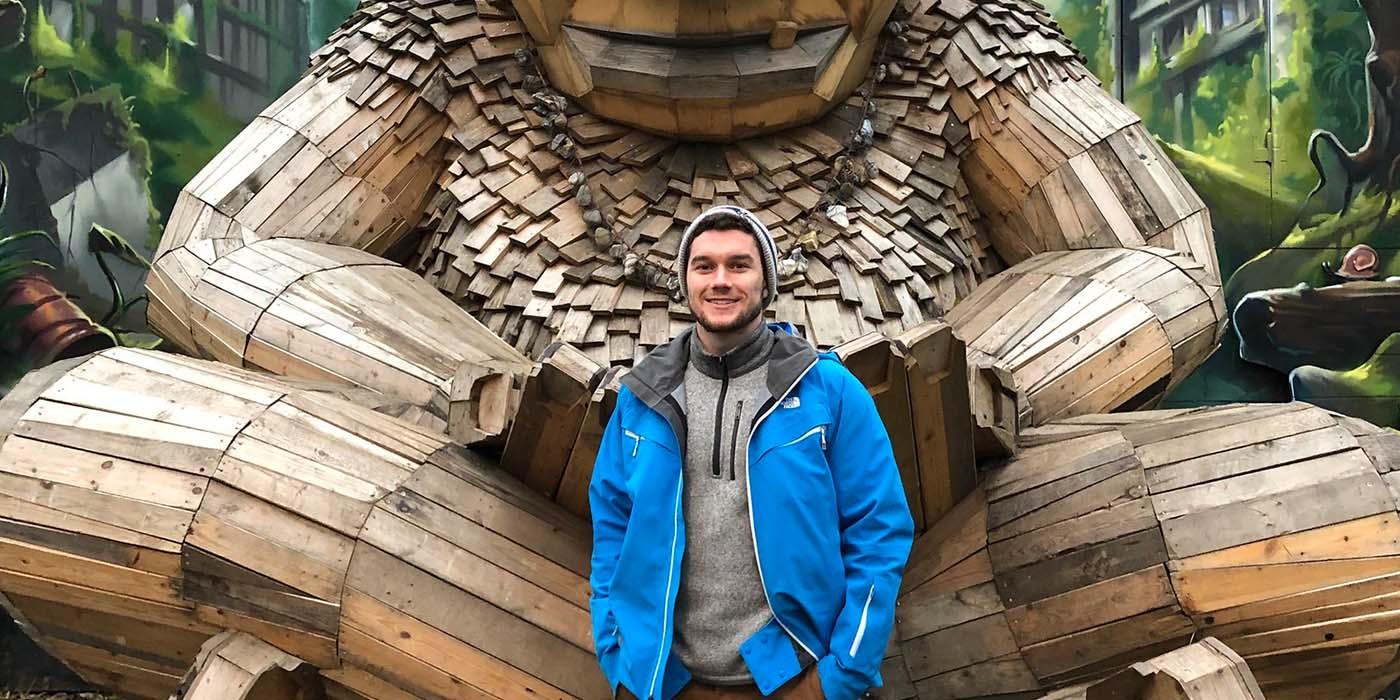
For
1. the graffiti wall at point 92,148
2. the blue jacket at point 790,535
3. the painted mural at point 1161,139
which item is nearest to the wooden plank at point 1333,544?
the blue jacket at point 790,535

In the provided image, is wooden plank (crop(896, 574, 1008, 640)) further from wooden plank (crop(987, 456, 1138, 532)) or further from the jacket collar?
the jacket collar

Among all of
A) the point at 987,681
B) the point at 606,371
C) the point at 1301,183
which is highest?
the point at 1301,183

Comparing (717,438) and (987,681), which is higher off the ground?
(717,438)

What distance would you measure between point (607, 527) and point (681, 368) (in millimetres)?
188

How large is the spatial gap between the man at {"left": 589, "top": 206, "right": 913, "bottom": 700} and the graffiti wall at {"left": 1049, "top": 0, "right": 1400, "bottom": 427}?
2056mm

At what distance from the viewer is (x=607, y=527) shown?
1.23m

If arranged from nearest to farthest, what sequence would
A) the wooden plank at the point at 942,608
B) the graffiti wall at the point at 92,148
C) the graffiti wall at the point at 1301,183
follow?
the wooden plank at the point at 942,608 → the graffiti wall at the point at 92,148 → the graffiti wall at the point at 1301,183

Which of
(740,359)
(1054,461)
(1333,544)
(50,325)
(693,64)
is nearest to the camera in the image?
(740,359)

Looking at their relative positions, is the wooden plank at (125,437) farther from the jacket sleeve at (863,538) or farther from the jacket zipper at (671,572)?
the jacket sleeve at (863,538)

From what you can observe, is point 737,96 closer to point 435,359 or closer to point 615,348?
point 615,348

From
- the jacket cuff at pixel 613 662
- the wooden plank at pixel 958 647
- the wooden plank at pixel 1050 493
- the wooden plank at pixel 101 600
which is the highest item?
the wooden plank at pixel 1050 493

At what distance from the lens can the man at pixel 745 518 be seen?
3.69ft

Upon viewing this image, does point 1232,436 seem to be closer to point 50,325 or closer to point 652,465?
point 652,465

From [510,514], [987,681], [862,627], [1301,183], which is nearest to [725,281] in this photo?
[862,627]
